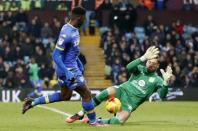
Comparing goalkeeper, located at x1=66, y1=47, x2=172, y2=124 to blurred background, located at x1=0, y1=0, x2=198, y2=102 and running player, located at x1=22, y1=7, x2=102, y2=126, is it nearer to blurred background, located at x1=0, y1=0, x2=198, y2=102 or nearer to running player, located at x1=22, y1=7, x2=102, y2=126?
running player, located at x1=22, y1=7, x2=102, y2=126

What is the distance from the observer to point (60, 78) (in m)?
13.9

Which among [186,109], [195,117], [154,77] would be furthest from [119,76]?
[154,77]

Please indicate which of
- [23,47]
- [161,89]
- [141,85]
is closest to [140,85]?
[141,85]

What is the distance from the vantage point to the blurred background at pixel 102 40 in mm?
29469

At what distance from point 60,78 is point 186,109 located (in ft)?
28.1

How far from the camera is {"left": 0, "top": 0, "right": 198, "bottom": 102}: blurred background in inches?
1160

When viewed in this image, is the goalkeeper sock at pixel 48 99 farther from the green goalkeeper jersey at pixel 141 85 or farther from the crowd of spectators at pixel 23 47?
the crowd of spectators at pixel 23 47

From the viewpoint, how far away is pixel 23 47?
30703 millimetres

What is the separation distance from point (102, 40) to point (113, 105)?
1869cm

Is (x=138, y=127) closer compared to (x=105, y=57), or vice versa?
(x=138, y=127)

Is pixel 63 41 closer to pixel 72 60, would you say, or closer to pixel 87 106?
pixel 72 60

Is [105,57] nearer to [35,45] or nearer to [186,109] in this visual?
[35,45]

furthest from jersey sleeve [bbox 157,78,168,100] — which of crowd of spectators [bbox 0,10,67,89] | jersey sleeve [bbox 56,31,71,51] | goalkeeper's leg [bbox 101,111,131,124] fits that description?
crowd of spectators [bbox 0,10,67,89]

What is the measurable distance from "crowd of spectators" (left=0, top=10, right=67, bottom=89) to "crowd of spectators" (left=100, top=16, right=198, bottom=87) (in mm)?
2564
